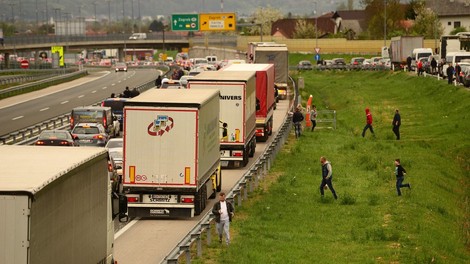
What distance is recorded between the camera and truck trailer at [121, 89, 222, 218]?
30.3 meters

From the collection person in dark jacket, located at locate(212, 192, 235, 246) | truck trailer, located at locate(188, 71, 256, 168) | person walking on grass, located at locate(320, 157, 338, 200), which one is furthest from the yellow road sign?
person in dark jacket, located at locate(212, 192, 235, 246)

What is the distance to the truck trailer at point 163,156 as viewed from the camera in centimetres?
3030

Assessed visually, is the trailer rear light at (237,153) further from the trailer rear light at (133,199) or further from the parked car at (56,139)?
the trailer rear light at (133,199)

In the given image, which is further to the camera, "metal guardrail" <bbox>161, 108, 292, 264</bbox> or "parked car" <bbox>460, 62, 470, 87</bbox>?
"parked car" <bbox>460, 62, 470, 87</bbox>

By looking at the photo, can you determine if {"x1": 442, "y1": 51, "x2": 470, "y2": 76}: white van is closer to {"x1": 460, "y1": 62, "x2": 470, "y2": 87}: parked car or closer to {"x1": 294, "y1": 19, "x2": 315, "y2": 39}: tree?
{"x1": 460, "y1": 62, "x2": 470, "y2": 87}: parked car

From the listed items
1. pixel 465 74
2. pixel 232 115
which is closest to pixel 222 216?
pixel 232 115

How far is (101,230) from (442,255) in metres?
12.4

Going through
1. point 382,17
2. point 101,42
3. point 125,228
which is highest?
point 382,17

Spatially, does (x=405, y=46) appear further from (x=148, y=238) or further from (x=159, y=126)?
(x=148, y=238)

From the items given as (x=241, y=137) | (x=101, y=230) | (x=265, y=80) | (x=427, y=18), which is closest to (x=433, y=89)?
(x=265, y=80)

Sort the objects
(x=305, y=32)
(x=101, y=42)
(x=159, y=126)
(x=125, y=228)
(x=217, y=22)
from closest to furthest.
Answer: (x=125, y=228)
(x=159, y=126)
(x=217, y=22)
(x=305, y=32)
(x=101, y=42)

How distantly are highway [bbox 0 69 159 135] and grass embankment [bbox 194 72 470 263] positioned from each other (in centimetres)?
1575

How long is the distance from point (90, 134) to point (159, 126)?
18288mm

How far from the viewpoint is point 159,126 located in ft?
99.2
